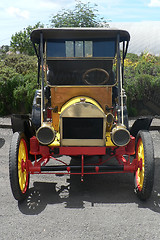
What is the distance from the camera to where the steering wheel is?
4852 mm

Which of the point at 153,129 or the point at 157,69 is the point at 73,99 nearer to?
the point at 153,129

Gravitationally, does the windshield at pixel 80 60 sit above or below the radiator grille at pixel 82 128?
above

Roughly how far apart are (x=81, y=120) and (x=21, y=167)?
3.60 feet

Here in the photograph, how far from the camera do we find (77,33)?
4.61 meters

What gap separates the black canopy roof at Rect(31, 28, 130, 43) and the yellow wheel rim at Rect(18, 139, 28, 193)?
175 cm

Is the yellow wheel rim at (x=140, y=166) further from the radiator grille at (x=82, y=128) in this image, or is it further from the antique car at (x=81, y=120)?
the radiator grille at (x=82, y=128)

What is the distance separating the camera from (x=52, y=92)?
4.71m

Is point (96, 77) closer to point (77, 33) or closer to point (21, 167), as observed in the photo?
point (77, 33)

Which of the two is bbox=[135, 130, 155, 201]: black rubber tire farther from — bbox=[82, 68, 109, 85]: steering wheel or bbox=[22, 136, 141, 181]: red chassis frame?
bbox=[82, 68, 109, 85]: steering wheel

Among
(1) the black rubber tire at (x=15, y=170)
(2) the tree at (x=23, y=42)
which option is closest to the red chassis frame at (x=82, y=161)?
(1) the black rubber tire at (x=15, y=170)

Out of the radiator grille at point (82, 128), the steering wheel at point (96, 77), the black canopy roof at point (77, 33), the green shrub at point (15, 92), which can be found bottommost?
the green shrub at point (15, 92)

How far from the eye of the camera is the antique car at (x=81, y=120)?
3.97m

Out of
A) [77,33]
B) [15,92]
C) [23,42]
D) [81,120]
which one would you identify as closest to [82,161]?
[81,120]

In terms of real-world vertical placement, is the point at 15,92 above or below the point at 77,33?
below
